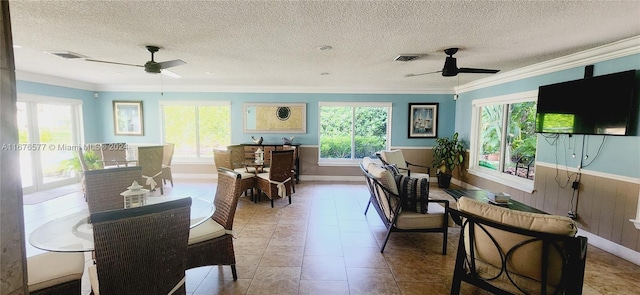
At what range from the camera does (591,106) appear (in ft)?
10.2

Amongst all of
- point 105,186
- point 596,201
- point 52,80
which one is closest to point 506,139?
point 596,201

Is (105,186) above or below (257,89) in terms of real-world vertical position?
below

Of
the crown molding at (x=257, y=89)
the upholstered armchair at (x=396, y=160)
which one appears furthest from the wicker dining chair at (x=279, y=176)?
the crown molding at (x=257, y=89)

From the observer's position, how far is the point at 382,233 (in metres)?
3.43

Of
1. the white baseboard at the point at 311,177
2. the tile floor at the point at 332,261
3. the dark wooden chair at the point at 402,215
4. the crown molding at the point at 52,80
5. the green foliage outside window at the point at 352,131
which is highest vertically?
the crown molding at the point at 52,80

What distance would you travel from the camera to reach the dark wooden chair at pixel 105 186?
2344mm

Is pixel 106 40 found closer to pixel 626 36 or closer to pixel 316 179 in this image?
pixel 316 179

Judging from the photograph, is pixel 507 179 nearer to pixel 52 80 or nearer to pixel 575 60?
pixel 575 60

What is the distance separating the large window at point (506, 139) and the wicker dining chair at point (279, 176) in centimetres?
371

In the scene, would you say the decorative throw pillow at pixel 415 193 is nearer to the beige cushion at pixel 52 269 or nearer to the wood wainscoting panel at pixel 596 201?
the wood wainscoting panel at pixel 596 201

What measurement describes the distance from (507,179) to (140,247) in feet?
17.2

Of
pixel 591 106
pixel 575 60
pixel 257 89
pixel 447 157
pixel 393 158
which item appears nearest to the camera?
pixel 591 106

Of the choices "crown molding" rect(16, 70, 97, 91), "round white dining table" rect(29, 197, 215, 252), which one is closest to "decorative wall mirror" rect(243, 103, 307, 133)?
"crown molding" rect(16, 70, 97, 91)

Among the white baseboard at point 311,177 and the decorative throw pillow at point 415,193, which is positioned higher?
the decorative throw pillow at point 415,193
